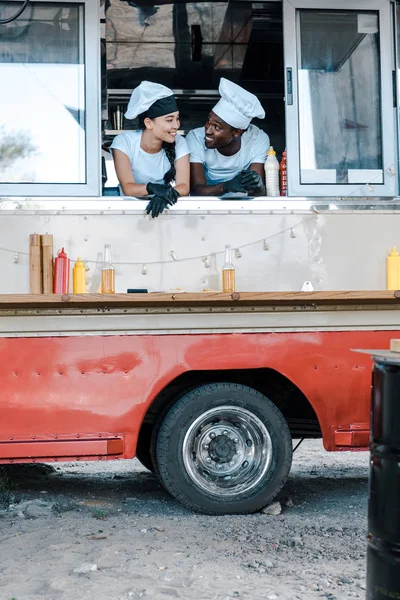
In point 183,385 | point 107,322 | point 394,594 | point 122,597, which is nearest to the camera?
point 394,594

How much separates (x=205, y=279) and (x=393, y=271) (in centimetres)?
108

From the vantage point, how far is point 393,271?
5148 millimetres

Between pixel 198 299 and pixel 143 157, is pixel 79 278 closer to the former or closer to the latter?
pixel 198 299

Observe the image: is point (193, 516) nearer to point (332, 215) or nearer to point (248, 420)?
point (248, 420)

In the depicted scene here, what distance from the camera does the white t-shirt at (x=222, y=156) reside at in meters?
5.80

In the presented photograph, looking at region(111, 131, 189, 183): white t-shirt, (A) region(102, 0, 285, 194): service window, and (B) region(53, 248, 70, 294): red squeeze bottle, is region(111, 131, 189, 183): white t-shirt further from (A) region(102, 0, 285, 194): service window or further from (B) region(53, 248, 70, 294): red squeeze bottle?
(B) region(53, 248, 70, 294): red squeeze bottle

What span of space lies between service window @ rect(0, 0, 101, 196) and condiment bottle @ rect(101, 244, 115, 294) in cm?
36

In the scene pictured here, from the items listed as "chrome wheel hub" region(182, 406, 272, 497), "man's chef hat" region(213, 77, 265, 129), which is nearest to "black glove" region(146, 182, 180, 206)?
"man's chef hat" region(213, 77, 265, 129)

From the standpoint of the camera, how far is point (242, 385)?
5098 millimetres

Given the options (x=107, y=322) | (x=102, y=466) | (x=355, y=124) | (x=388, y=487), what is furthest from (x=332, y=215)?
(x=102, y=466)

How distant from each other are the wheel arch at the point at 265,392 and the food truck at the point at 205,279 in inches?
0.5

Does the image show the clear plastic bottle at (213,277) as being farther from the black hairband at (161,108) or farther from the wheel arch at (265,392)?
the black hairband at (161,108)

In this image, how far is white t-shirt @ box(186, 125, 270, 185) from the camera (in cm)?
580

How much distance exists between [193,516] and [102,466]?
8.12ft
